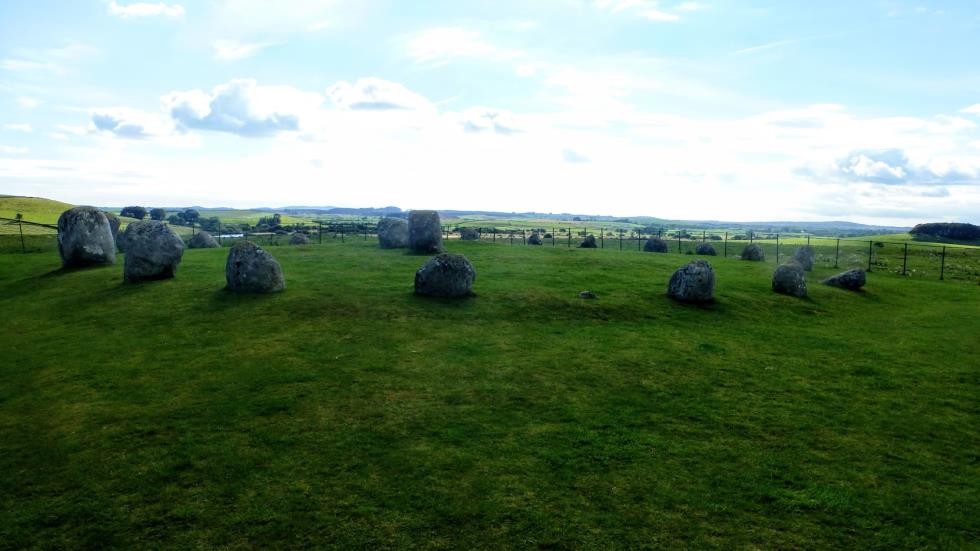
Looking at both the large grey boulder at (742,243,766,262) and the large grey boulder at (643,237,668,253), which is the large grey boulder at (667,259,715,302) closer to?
the large grey boulder at (742,243,766,262)

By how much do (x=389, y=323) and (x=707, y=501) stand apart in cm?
1253

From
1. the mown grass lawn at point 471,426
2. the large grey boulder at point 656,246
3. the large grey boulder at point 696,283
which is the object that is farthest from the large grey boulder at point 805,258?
the large grey boulder at point 696,283

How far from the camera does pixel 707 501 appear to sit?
8484 millimetres

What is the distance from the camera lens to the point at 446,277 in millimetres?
22516

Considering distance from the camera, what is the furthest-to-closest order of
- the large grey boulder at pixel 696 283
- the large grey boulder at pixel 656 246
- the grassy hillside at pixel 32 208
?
1. the grassy hillside at pixel 32 208
2. the large grey boulder at pixel 656 246
3. the large grey boulder at pixel 696 283

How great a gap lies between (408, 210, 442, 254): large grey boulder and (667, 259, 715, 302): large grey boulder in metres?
19.0

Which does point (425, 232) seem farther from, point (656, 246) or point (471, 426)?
point (656, 246)

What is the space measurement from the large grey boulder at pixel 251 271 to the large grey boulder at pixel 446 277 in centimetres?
621

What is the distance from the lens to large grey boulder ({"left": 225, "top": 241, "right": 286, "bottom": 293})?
22.5 meters

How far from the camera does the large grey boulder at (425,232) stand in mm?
38688

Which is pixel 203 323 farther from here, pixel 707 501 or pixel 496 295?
pixel 707 501

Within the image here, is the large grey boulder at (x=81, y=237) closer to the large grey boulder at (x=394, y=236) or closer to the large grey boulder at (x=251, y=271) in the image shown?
the large grey boulder at (x=251, y=271)

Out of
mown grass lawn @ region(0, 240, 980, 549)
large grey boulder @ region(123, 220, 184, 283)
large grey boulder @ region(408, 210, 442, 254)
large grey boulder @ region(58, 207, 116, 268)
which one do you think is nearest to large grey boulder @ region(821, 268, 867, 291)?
mown grass lawn @ region(0, 240, 980, 549)

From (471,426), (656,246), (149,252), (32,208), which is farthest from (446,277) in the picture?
(32,208)
